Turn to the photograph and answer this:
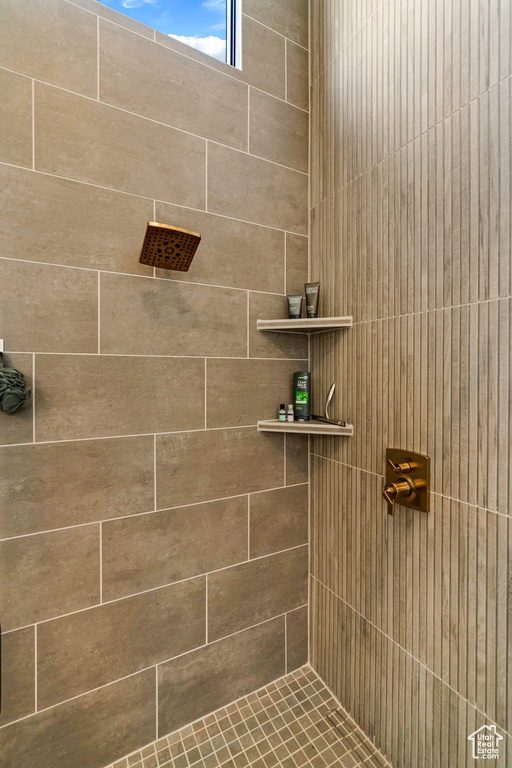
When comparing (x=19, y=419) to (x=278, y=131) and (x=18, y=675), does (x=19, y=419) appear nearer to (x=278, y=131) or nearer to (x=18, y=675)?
(x=18, y=675)

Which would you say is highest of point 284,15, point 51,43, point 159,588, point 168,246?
point 284,15

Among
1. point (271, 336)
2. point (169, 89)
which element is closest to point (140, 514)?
point (271, 336)

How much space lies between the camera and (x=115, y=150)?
112 centimetres

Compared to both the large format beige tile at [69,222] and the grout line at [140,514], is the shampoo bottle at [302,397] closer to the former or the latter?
the grout line at [140,514]

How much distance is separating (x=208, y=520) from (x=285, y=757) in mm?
735

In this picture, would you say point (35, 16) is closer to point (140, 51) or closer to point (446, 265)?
point (140, 51)

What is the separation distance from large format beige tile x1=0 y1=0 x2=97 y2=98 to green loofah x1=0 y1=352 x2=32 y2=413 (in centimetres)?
82

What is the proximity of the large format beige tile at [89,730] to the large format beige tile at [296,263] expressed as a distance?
1.39 meters

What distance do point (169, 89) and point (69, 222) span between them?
56 cm

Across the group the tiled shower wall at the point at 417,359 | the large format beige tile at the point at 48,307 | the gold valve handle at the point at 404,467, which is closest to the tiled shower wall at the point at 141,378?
the large format beige tile at the point at 48,307

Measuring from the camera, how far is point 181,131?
1218 millimetres

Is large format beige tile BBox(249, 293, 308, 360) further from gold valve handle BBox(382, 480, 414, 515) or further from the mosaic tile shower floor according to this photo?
the mosaic tile shower floor

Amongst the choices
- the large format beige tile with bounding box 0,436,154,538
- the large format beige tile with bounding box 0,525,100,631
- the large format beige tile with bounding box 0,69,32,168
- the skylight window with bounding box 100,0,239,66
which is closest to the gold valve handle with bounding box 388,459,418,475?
the large format beige tile with bounding box 0,436,154,538

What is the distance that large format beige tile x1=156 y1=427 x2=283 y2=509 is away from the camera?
1213 mm
